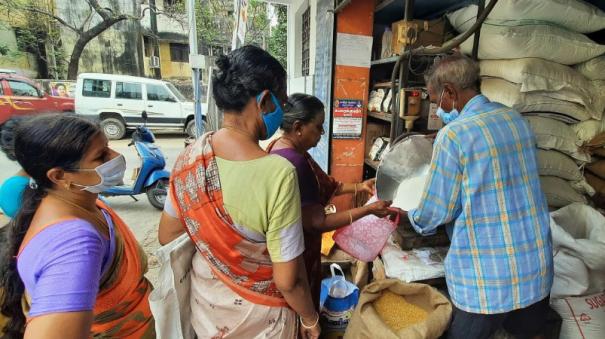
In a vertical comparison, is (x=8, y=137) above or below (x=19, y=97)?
below

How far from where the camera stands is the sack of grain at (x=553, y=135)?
178cm

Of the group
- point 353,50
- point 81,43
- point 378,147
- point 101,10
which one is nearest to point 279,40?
point 101,10

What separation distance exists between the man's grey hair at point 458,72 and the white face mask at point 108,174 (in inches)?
53.6

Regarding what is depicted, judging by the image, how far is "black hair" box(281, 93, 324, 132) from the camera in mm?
1439

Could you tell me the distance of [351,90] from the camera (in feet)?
10.5

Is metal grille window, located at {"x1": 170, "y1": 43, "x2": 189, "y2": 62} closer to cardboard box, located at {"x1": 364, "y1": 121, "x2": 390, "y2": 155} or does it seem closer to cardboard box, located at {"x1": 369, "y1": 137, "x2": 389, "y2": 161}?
cardboard box, located at {"x1": 364, "y1": 121, "x2": 390, "y2": 155}

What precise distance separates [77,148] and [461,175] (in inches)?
53.5

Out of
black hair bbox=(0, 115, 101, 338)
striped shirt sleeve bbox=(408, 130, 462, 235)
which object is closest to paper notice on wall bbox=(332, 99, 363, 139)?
striped shirt sleeve bbox=(408, 130, 462, 235)

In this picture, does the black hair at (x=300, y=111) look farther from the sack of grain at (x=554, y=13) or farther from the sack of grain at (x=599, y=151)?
the sack of grain at (x=599, y=151)

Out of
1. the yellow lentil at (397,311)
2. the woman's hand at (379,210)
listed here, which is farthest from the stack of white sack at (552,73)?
the yellow lentil at (397,311)

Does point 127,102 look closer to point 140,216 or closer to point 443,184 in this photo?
point 140,216

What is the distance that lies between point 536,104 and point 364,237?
123 cm

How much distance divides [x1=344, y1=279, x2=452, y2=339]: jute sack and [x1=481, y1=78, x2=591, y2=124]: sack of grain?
3.80 feet

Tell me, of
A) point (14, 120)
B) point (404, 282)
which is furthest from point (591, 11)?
point (14, 120)
